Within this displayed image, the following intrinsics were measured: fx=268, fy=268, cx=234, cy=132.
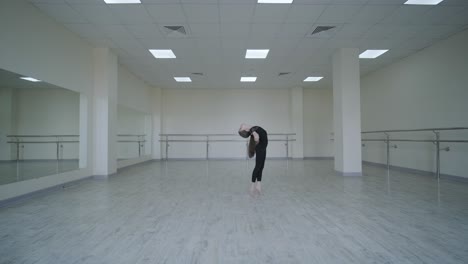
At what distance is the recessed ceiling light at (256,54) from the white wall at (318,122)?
5.31m

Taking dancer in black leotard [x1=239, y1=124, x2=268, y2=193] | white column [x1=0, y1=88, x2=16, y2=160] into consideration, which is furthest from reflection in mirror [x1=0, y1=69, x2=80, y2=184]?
dancer in black leotard [x1=239, y1=124, x2=268, y2=193]

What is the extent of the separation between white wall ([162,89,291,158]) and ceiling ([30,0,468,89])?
369 cm

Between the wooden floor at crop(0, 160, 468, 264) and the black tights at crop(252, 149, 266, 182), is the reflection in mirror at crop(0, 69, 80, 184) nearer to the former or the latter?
the wooden floor at crop(0, 160, 468, 264)

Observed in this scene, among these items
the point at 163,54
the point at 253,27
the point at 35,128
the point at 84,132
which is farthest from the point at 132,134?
the point at 253,27

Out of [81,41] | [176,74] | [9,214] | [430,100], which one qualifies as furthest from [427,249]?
[176,74]

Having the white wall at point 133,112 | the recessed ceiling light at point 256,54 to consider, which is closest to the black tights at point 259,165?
the recessed ceiling light at point 256,54

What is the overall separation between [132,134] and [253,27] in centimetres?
562

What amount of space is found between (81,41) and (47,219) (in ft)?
13.8

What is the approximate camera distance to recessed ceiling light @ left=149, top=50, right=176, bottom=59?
6703mm

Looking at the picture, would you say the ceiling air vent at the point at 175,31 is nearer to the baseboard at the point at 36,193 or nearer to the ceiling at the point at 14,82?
the ceiling at the point at 14,82

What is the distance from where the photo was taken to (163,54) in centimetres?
689

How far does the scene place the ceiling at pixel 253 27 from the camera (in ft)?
14.7

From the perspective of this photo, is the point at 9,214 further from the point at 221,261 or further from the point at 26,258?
the point at 221,261

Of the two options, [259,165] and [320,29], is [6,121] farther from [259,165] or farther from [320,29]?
[320,29]
